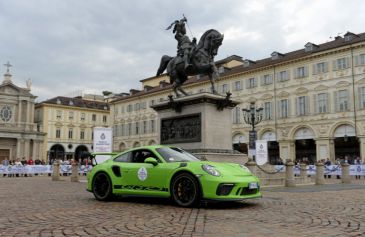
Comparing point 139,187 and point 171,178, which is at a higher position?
point 171,178

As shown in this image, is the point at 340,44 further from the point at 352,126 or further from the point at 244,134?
the point at 244,134

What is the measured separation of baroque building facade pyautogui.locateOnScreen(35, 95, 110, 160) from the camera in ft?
268

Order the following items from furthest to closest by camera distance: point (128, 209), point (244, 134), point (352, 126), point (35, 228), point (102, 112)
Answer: point (102, 112)
point (244, 134)
point (352, 126)
point (128, 209)
point (35, 228)

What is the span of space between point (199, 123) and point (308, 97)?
3572cm

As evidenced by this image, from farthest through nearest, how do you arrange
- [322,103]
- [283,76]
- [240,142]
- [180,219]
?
1. [240,142]
2. [283,76]
3. [322,103]
4. [180,219]

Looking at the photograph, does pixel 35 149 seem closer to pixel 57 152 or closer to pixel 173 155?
pixel 57 152

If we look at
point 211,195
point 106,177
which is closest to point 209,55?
point 106,177

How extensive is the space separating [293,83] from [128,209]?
4484 centimetres

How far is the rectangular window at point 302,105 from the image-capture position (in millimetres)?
49062

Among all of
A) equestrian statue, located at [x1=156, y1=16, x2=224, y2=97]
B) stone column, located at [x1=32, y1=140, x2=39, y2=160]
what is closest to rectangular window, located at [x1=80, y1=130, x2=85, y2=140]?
stone column, located at [x1=32, y1=140, x2=39, y2=160]

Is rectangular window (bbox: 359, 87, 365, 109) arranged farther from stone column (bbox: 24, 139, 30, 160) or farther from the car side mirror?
stone column (bbox: 24, 139, 30, 160)

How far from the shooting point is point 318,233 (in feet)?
19.2

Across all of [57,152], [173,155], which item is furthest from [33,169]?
[57,152]

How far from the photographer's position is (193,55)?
17.4 meters
